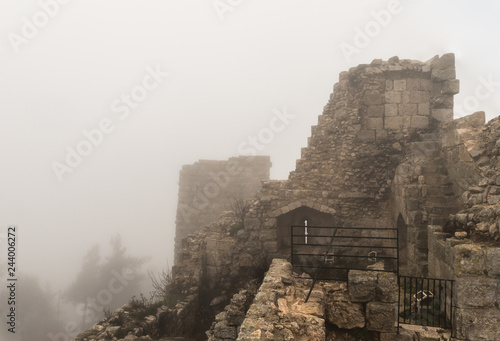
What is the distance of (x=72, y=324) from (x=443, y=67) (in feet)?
82.2

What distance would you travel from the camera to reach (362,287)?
4.57 metres

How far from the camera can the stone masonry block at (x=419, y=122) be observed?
31.4ft

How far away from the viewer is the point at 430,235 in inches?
274

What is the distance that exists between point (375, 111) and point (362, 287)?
21.7 feet

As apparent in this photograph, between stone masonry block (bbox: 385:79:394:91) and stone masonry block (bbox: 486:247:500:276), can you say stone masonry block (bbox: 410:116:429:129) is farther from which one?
stone masonry block (bbox: 486:247:500:276)

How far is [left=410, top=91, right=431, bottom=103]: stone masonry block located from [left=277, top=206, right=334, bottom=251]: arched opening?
4203 millimetres

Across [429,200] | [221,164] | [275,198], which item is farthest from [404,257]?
[221,164]

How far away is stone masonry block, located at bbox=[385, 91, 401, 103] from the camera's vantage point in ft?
31.9

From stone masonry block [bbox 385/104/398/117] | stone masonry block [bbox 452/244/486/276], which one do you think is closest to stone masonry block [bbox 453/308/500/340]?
→ stone masonry block [bbox 452/244/486/276]

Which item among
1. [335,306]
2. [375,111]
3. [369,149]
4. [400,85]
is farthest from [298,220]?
[335,306]

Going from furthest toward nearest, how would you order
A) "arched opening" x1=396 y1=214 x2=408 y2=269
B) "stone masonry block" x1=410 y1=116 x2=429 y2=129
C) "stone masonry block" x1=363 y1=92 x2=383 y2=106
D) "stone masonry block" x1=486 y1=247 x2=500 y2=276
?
"stone masonry block" x1=363 y1=92 x2=383 y2=106 < "stone masonry block" x1=410 y1=116 x2=429 y2=129 < "arched opening" x1=396 y1=214 x2=408 y2=269 < "stone masonry block" x1=486 y1=247 x2=500 y2=276

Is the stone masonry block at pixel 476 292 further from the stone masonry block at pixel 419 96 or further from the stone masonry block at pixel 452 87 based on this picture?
the stone masonry block at pixel 452 87

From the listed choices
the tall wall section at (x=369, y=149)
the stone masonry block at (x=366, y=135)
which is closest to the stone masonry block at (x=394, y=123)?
the tall wall section at (x=369, y=149)

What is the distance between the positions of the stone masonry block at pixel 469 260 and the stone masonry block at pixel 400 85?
20.4 feet
